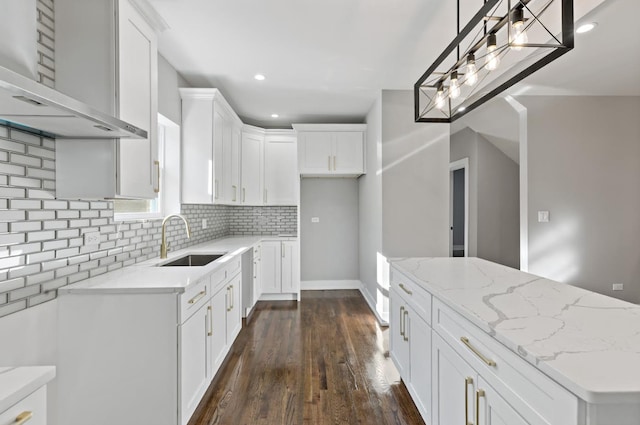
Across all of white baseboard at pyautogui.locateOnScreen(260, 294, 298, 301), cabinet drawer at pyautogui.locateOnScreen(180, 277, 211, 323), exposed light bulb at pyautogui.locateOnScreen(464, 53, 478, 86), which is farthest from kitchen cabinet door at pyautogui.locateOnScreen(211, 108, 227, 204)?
exposed light bulb at pyautogui.locateOnScreen(464, 53, 478, 86)

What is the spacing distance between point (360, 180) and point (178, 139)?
2749mm

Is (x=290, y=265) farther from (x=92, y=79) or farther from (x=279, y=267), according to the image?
(x=92, y=79)

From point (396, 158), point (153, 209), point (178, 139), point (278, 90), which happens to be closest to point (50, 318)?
point (153, 209)

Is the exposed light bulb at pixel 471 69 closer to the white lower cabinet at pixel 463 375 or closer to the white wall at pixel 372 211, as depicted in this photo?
the white lower cabinet at pixel 463 375

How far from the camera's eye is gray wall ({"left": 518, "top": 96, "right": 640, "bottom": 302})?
3.75 meters

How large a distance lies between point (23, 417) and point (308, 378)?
1913 mm

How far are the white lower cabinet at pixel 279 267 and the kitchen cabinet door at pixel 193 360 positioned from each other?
2256 mm

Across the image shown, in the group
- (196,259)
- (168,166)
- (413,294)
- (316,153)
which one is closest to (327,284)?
(316,153)

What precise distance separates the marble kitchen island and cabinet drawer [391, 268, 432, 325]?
17 millimetres

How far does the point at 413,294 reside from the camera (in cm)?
196

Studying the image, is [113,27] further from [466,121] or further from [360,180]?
[466,121]

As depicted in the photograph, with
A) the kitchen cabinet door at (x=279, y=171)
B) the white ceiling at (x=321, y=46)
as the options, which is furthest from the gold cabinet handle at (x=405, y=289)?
the kitchen cabinet door at (x=279, y=171)

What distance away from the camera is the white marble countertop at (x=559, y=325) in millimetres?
766

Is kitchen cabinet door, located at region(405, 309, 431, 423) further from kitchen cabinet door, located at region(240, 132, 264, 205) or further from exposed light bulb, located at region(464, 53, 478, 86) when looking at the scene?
kitchen cabinet door, located at region(240, 132, 264, 205)
